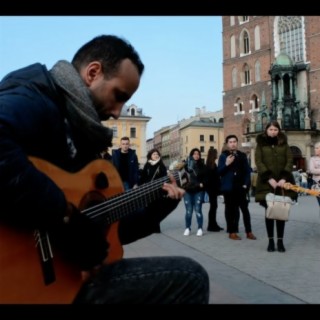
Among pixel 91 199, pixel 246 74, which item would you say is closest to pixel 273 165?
pixel 91 199

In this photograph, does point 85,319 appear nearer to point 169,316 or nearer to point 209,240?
point 169,316

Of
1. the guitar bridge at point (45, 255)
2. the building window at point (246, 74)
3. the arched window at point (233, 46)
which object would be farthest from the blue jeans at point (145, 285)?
the arched window at point (233, 46)

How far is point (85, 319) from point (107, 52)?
1.00 meters

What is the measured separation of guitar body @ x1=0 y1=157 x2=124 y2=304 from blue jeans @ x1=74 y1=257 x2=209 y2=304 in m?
0.07

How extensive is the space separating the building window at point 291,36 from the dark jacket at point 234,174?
40.7 metres

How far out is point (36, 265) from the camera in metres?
1.54

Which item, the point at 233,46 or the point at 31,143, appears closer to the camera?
the point at 31,143

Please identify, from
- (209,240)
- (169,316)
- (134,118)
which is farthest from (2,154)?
(134,118)

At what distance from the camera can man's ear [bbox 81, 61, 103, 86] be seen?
6.00 feet

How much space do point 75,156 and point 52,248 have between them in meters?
0.38

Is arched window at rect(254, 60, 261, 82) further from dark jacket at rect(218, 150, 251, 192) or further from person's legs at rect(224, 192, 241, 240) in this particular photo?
person's legs at rect(224, 192, 241, 240)

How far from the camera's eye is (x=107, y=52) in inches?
71.8

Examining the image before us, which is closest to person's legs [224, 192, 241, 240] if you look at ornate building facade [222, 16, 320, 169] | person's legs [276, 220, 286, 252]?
person's legs [276, 220, 286, 252]

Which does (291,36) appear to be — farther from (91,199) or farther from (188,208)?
(91,199)
